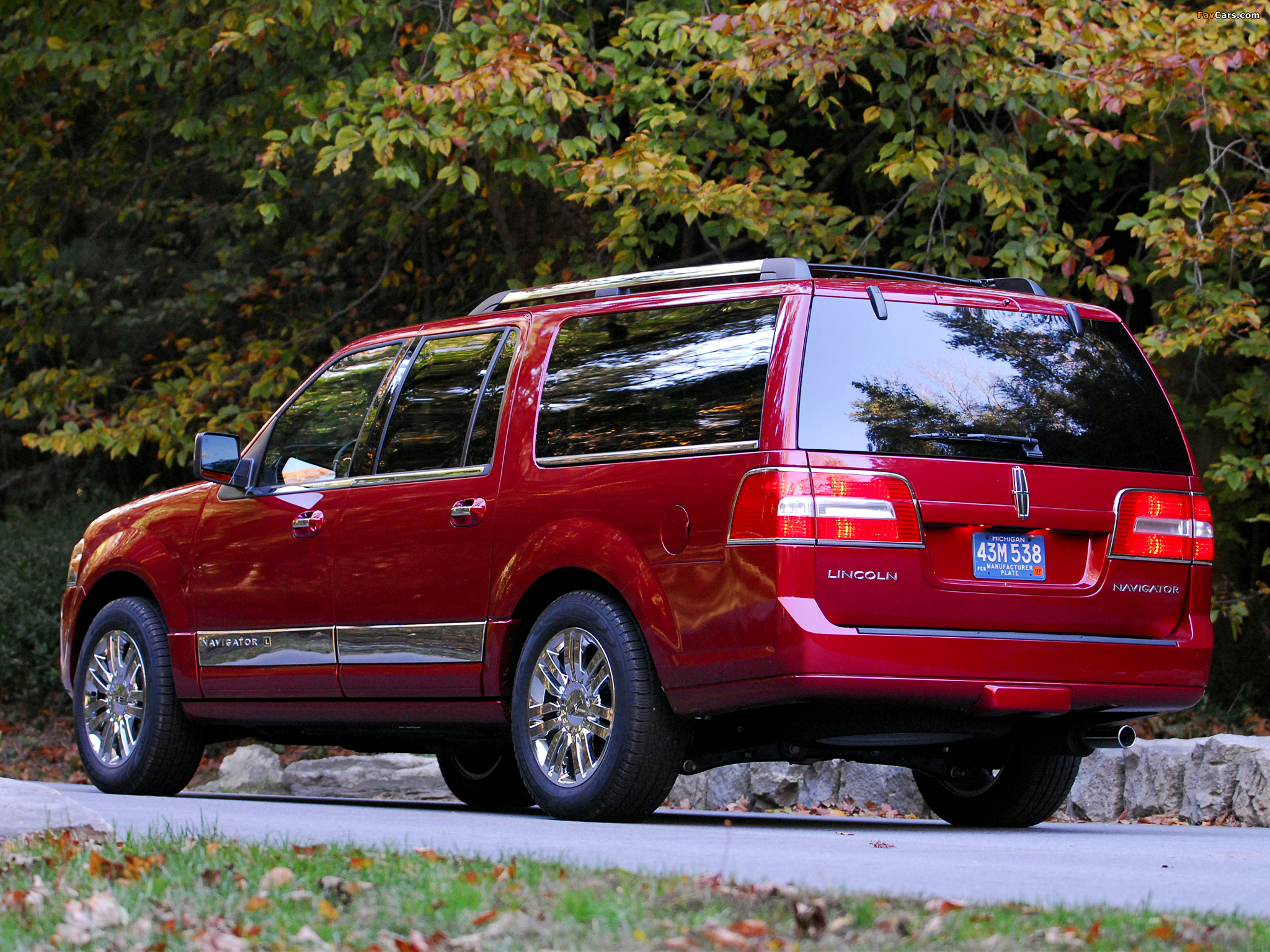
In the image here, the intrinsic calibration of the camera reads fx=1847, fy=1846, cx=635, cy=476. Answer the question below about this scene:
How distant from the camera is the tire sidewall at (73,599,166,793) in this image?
8805 millimetres

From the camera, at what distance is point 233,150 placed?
1573cm

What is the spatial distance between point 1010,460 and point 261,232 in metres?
12.6

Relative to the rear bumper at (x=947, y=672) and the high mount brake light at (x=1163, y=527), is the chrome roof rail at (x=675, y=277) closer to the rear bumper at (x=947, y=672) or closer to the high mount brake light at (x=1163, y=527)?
the rear bumper at (x=947, y=672)

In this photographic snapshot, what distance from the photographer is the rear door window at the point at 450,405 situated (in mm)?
7699

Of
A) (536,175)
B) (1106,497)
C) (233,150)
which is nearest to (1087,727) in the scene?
(1106,497)

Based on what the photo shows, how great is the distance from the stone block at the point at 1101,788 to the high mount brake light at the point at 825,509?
3.71 metres

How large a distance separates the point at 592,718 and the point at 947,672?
1387 millimetres

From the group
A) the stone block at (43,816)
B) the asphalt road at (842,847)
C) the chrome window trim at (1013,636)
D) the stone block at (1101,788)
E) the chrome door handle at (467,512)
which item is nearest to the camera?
the asphalt road at (842,847)

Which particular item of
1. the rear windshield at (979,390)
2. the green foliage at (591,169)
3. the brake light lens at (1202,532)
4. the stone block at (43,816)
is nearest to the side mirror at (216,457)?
the stone block at (43,816)

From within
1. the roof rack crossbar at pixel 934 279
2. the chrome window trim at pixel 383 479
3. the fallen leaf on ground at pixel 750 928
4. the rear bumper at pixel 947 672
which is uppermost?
the roof rack crossbar at pixel 934 279

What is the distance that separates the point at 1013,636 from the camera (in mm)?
6570

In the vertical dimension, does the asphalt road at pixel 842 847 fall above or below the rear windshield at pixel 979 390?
below

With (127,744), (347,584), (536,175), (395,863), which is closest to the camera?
(395,863)

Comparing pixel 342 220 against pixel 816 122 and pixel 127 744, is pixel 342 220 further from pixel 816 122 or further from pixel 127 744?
pixel 127 744
